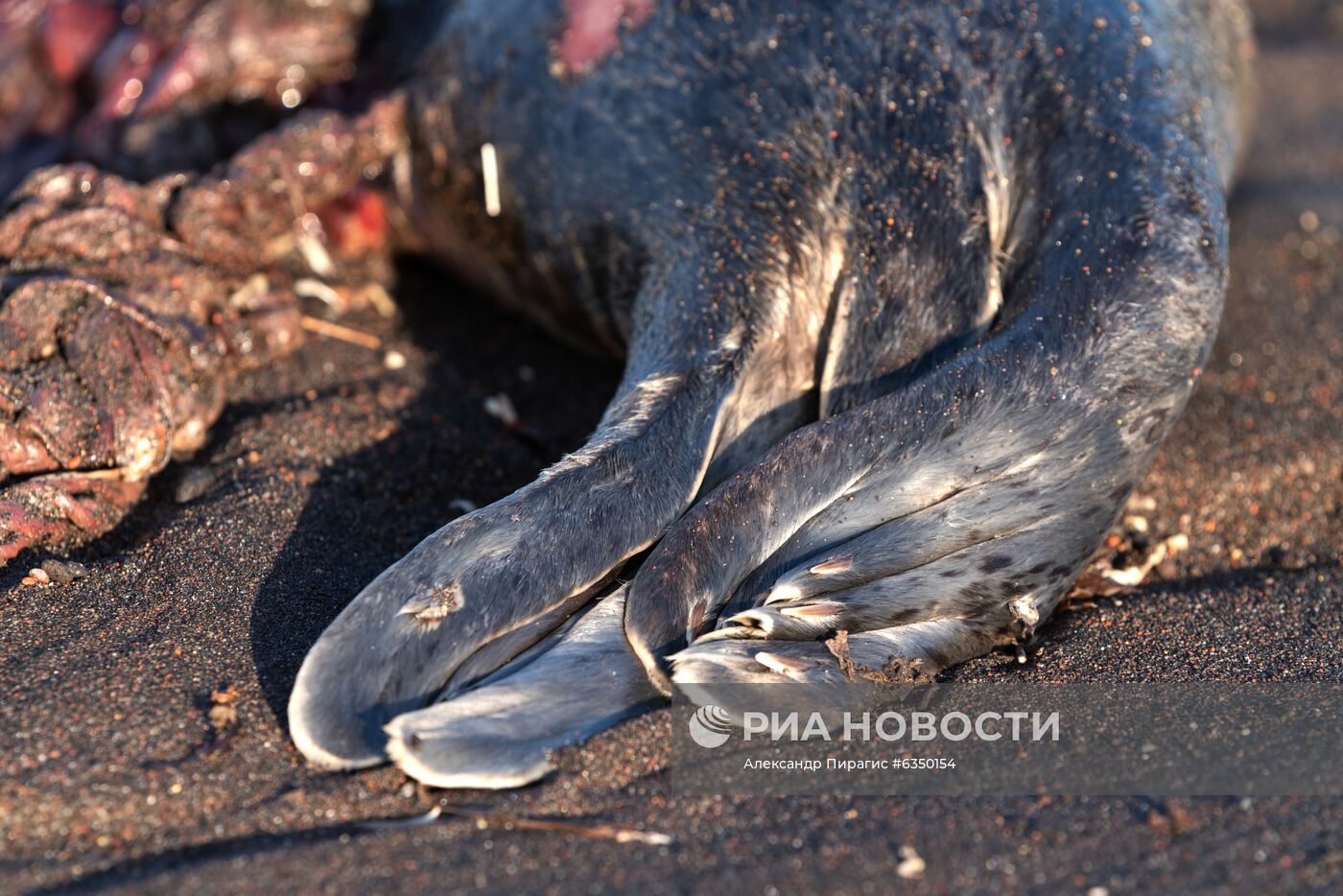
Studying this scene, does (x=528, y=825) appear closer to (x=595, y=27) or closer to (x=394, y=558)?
(x=394, y=558)

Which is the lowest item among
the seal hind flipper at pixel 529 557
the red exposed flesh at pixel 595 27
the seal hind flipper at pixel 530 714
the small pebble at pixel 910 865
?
the small pebble at pixel 910 865

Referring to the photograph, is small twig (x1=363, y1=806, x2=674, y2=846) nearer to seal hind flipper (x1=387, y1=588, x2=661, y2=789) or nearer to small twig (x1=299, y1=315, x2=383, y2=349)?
seal hind flipper (x1=387, y1=588, x2=661, y2=789)

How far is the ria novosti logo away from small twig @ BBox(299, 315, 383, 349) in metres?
1.89

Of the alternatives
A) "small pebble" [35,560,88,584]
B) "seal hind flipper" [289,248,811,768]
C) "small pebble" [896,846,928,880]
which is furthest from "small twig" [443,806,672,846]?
"small pebble" [35,560,88,584]

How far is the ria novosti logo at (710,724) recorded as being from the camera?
7.32 ft

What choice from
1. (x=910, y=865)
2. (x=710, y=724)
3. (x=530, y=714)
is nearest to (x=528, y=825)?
(x=530, y=714)

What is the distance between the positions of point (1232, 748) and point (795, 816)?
79cm

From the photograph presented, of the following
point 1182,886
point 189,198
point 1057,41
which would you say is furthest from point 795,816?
point 189,198

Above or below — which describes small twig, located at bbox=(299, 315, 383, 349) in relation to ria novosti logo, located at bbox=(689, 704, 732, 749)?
above

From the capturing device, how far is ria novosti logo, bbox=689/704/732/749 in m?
2.23

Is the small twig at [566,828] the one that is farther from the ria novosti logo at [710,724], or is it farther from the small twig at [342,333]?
the small twig at [342,333]

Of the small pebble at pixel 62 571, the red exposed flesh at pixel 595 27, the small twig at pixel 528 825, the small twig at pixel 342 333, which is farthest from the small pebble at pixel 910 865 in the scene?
the small twig at pixel 342 333

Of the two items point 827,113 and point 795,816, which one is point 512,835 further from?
point 827,113

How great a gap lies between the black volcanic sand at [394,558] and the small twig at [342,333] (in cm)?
7
